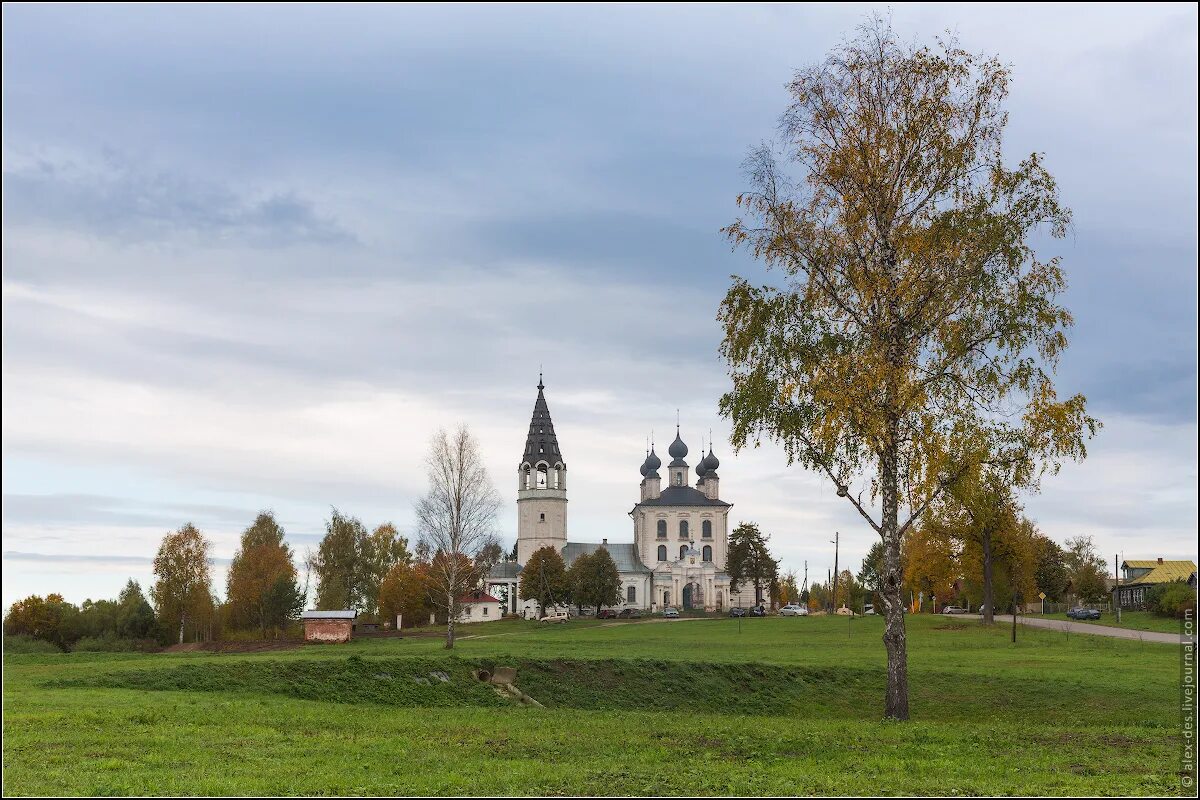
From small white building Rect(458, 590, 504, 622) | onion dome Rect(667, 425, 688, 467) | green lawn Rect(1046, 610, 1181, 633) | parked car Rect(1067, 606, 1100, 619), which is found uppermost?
onion dome Rect(667, 425, 688, 467)

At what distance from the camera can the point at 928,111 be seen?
24.6 meters

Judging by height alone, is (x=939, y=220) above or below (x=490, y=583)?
above

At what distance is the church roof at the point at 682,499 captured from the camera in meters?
140

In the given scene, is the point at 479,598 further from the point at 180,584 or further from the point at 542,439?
the point at 180,584

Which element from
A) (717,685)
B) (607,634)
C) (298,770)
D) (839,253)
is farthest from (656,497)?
(298,770)

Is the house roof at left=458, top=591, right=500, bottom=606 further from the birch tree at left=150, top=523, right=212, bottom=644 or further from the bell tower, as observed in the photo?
the birch tree at left=150, top=523, right=212, bottom=644

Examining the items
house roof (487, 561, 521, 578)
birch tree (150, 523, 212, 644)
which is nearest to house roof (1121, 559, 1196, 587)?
house roof (487, 561, 521, 578)

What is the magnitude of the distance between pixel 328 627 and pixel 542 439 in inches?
2970

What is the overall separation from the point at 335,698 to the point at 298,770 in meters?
12.9

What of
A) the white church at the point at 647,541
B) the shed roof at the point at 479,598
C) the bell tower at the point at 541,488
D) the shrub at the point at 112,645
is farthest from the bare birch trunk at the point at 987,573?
the bell tower at the point at 541,488

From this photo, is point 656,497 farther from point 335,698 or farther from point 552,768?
point 552,768

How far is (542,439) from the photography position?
134m

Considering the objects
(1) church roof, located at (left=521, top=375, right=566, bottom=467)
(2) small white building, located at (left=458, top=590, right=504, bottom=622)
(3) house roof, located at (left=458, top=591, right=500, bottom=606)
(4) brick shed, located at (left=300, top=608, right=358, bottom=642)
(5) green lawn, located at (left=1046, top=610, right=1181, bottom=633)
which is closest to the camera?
(4) brick shed, located at (left=300, top=608, right=358, bottom=642)

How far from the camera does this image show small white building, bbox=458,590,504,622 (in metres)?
106
